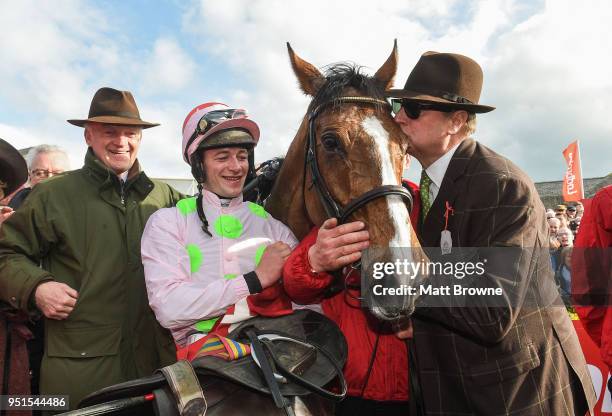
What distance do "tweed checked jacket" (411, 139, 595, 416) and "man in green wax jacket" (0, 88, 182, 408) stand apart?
187 cm

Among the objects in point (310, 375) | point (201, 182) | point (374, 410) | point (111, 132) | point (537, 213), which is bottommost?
point (374, 410)

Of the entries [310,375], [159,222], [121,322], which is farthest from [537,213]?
[121,322]

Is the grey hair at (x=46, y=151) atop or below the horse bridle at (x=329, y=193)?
atop

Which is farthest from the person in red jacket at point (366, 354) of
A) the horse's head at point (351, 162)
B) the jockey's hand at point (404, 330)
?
the horse's head at point (351, 162)

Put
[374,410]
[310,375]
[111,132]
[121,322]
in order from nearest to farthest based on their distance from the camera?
[310,375] < [374,410] < [121,322] < [111,132]

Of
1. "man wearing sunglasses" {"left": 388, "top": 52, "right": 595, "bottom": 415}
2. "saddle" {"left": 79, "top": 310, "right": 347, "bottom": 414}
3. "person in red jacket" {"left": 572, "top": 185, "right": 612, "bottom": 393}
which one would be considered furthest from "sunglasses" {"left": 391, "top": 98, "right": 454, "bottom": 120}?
"person in red jacket" {"left": 572, "top": 185, "right": 612, "bottom": 393}

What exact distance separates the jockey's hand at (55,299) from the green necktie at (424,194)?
7.66 feet

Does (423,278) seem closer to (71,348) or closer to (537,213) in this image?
(537,213)

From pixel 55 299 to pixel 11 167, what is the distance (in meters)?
1.22

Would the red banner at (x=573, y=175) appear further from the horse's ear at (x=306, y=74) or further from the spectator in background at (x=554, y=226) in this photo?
the horse's ear at (x=306, y=74)

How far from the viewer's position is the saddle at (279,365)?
1647 millimetres

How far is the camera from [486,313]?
2.05m

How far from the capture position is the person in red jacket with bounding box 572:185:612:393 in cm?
325

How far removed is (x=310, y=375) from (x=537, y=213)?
1.46 m
